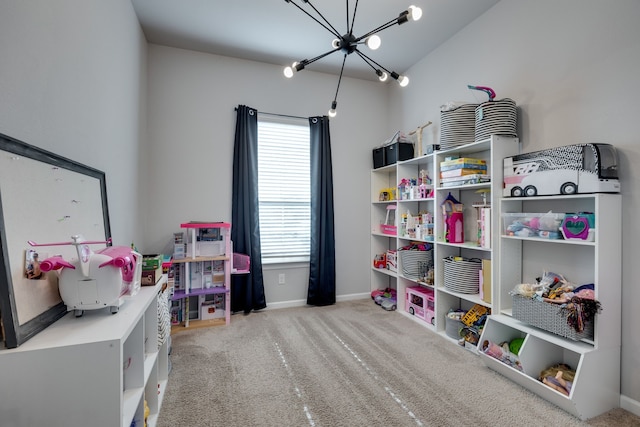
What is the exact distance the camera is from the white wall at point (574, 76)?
167 cm

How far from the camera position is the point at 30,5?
104 centimetres

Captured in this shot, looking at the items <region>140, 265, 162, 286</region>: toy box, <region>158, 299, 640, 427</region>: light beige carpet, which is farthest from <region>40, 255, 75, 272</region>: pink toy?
<region>158, 299, 640, 427</region>: light beige carpet

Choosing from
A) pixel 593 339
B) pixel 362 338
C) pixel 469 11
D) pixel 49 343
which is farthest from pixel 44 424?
pixel 469 11

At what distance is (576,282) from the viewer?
1.91 meters

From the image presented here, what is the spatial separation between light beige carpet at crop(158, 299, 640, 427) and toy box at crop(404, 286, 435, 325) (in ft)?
0.61

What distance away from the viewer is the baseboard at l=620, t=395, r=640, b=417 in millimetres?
1633

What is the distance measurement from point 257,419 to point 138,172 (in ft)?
7.41

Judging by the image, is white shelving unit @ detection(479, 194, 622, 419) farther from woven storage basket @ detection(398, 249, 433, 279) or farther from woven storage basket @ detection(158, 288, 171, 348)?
woven storage basket @ detection(158, 288, 171, 348)

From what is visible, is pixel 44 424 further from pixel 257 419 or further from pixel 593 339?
pixel 593 339

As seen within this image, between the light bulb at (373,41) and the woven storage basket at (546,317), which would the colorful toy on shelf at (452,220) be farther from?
the light bulb at (373,41)

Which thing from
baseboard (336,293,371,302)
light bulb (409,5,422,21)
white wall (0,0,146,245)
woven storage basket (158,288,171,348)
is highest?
light bulb (409,5,422,21)

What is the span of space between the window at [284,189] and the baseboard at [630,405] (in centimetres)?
273

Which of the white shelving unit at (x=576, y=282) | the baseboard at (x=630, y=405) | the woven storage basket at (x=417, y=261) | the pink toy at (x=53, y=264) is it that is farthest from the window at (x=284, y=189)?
the baseboard at (x=630, y=405)

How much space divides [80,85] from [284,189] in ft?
7.34
